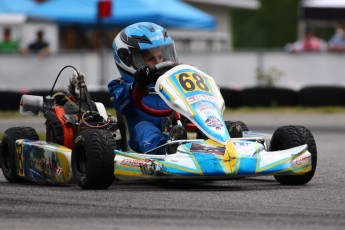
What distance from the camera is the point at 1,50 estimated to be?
2427 centimetres

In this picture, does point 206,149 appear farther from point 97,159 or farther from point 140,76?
point 140,76

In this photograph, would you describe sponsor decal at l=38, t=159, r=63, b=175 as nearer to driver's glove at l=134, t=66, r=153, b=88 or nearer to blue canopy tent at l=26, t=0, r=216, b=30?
driver's glove at l=134, t=66, r=153, b=88

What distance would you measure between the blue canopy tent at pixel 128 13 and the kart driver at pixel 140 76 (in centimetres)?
1287

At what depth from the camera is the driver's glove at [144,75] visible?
8.38m

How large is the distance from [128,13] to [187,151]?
14862 mm

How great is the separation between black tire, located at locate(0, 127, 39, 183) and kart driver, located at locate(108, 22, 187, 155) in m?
0.97

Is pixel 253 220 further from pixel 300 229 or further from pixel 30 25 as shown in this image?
pixel 30 25

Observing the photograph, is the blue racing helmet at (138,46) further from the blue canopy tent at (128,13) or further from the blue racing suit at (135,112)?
the blue canopy tent at (128,13)

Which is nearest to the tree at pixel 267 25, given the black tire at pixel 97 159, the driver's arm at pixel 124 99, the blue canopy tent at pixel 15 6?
the blue canopy tent at pixel 15 6

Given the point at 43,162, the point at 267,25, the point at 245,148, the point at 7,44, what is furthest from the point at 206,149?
the point at 267,25

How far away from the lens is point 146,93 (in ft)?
28.3

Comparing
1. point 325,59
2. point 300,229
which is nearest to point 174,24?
point 325,59

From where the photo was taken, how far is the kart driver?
8312mm

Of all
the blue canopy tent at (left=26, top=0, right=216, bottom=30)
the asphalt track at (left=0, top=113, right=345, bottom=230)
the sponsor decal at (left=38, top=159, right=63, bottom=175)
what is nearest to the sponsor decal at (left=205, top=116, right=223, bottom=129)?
the asphalt track at (left=0, top=113, right=345, bottom=230)
